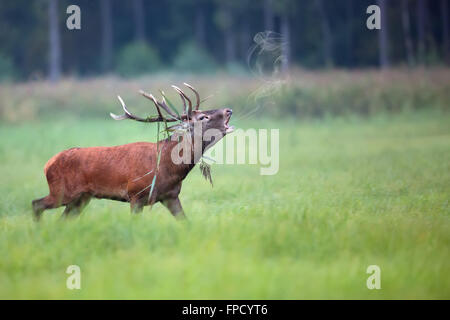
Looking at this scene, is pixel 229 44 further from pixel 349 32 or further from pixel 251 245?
pixel 251 245

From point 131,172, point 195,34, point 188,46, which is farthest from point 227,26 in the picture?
point 131,172

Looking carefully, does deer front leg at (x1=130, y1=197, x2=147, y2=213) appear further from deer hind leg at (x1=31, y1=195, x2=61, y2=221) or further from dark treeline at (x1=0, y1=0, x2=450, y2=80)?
dark treeline at (x1=0, y1=0, x2=450, y2=80)

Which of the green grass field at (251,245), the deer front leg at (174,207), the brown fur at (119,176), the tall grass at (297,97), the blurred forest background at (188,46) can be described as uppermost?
the blurred forest background at (188,46)

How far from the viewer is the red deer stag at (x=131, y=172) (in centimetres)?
768

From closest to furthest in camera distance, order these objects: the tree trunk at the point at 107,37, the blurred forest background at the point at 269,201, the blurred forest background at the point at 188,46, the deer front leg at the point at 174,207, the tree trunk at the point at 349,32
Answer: the blurred forest background at the point at 269,201, the deer front leg at the point at 174,207, the blurred forest background at the point at 188,46, the tree trunk at the point at 349,32, the tree trunk at the point at 107,37

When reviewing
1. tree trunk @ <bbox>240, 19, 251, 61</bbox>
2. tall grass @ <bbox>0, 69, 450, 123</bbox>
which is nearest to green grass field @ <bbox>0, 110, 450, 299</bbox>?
tall grass @ <bbox>0, 69, 450, 123</bbox>

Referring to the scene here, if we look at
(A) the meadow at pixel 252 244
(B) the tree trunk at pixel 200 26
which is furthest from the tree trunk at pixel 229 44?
(A) the meadow at pixel 252 244

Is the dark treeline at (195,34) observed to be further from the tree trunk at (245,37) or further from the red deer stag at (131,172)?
the red deer stag at (131,172)

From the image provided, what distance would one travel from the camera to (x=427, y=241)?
21.9 feet

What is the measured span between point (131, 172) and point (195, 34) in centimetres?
4806

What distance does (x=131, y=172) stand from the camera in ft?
25.3

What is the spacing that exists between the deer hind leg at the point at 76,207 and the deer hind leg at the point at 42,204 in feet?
0.55

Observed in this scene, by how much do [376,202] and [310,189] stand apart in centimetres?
149

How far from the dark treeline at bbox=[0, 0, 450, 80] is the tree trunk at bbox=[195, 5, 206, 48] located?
0.08 meters
